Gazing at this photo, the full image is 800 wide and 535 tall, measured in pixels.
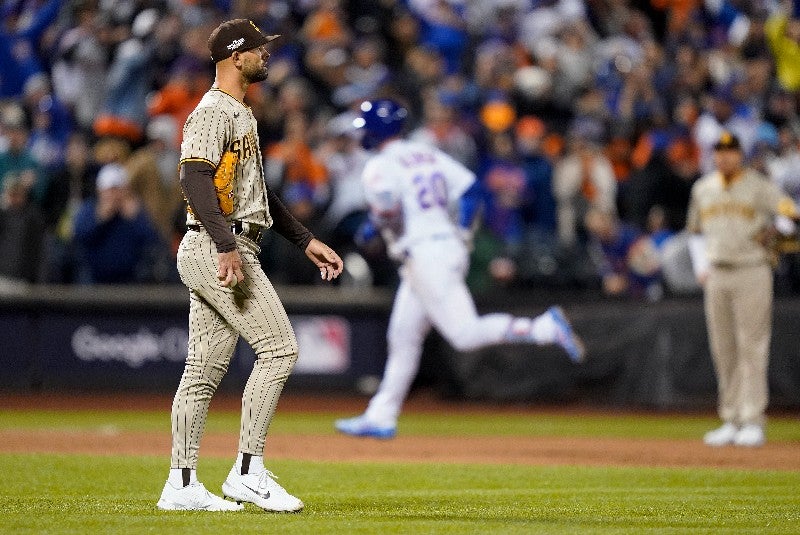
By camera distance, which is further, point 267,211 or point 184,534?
point 267,211

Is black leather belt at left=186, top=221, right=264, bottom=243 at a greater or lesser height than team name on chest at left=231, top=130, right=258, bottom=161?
lesser

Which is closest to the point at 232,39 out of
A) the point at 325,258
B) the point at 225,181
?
the point at 225,181

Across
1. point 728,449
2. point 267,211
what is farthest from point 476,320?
point 267,211

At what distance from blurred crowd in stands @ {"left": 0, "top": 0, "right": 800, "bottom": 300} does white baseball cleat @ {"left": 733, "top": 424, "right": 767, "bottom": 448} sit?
11.9 feet

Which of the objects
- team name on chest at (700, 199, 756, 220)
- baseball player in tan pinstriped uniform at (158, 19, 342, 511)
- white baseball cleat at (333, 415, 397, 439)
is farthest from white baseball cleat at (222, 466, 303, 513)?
team name on chest at (700, 199, 756, 220)

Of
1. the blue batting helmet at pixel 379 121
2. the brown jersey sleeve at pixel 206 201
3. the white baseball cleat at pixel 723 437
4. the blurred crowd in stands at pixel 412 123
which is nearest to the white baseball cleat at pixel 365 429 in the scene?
the blue batting helmet at pixel 379 121

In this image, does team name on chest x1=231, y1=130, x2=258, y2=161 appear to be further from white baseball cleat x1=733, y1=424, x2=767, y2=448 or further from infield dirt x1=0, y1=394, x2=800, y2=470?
white baseball cleat x1=733, y1=424, x2=767, y2=448

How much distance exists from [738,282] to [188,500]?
6.62 metres

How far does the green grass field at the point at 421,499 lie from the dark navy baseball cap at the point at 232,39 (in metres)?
2.22

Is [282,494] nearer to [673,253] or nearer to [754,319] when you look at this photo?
[754,319]

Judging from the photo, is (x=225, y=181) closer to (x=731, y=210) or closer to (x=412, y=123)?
(x=731, y=210)

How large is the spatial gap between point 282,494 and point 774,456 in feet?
17.2

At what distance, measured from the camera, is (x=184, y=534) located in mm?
6105

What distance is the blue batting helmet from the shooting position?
11891mm
